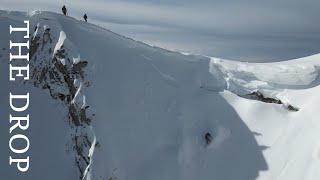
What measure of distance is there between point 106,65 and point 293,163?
12.6m

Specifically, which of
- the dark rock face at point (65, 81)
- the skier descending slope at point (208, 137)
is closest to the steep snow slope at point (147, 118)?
the dark rock face at point (65, 81)

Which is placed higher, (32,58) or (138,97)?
(32,58)

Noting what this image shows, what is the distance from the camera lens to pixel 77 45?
28.9 metres

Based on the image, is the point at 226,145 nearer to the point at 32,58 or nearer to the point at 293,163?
the point at 293,163

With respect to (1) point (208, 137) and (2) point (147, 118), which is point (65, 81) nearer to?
(2) point (147, 118)

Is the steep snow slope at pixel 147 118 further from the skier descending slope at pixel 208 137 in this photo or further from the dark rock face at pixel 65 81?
the skier descending slope at pixel 208 137

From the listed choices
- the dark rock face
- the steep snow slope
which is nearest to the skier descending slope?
the steep snow slope

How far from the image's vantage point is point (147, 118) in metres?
28.4

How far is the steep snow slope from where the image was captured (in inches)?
986

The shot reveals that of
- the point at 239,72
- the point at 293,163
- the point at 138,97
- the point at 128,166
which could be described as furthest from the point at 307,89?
the point at 128,166

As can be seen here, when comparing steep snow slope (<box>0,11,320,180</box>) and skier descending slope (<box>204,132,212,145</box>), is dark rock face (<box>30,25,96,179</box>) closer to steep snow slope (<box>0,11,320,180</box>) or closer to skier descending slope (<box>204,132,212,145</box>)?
steep snow slope (<box>0,11,320,180</box>)

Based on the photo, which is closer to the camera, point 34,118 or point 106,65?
point 34,118

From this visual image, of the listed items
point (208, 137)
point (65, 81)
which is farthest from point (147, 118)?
point (65, 81)

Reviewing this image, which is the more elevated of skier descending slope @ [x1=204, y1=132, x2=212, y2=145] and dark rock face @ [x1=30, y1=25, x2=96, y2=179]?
dark rock face @ [x1=30, y1=25, x2=96, y2=179]
